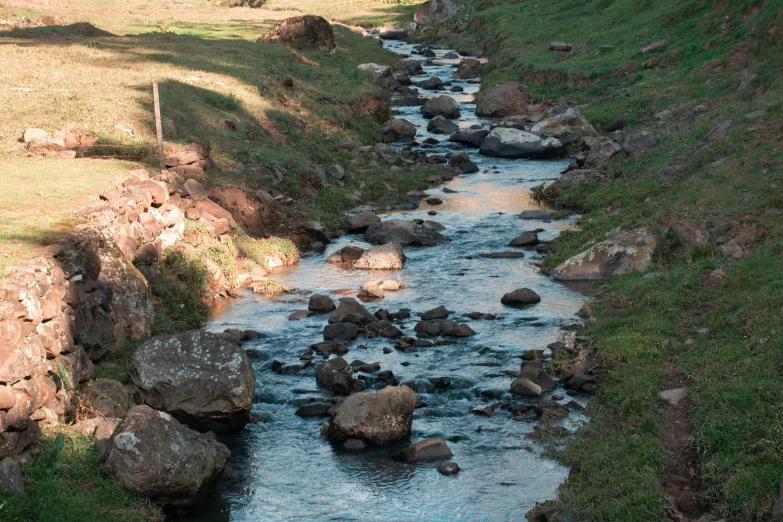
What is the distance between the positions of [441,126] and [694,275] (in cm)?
2148

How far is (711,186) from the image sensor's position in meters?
22.1

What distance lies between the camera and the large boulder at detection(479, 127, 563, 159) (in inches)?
1337

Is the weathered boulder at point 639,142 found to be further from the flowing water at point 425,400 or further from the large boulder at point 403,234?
the large boulder at point 403,234

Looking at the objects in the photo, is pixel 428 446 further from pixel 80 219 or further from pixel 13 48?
pixel 13 48

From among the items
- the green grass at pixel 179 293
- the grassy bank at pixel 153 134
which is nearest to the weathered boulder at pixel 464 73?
the grassy bank at pixel 153 134

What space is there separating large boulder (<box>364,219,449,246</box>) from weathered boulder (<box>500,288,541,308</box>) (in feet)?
17.4

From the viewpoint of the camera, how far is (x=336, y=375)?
15664 millimetres

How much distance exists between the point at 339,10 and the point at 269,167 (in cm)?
5217

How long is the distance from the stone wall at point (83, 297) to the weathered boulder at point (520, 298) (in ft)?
25.8

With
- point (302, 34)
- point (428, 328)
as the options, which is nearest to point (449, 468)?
point (428, 328)

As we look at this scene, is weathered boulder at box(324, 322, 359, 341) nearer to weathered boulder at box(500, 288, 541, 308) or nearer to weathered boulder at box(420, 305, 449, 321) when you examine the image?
weathered boulder at box(420, 305, 449, 321)

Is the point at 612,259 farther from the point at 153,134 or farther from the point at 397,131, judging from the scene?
the point at 397,131

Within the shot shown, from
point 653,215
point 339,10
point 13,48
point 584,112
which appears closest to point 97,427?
point 653,215

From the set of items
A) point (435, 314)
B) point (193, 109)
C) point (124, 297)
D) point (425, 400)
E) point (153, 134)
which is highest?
point (193, 109)
